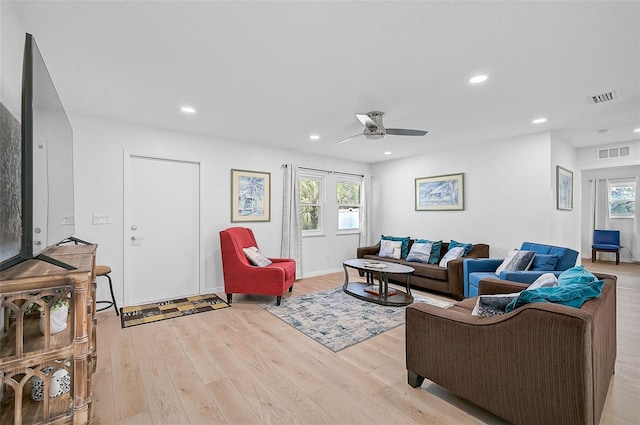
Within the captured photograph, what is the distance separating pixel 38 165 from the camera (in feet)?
4.41

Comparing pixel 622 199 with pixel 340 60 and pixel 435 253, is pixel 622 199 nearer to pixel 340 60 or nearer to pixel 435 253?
pixel 435 253

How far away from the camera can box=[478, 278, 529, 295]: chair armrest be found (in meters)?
2.51

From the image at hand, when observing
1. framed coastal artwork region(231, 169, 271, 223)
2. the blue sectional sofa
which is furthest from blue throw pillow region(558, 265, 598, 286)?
framed coastal artwork region(231, 169, 271, 223)

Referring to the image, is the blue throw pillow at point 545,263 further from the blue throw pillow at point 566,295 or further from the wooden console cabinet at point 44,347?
the wooden console cabinet at point 44,347

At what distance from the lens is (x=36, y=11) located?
5.71 feet

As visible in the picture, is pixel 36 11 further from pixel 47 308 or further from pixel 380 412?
pixel 380 412

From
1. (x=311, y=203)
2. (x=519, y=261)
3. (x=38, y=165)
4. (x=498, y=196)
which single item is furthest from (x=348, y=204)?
(x=38, y=165)

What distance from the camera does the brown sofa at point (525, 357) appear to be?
138 cm

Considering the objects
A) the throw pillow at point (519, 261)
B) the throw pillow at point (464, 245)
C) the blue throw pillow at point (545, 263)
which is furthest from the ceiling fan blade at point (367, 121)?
the throw pillow at point (464, 245)

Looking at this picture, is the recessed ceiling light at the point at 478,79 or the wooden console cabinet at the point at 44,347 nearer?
the wooden console cabinet at the point at 44,347

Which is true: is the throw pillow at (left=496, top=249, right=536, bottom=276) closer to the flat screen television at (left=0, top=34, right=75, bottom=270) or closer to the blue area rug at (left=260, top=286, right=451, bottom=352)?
the blue area rug at (left=260, top=286, right=451, bottom=352)

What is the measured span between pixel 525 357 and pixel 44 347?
2.38 meters

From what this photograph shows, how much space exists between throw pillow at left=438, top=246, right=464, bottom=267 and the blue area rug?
687mm

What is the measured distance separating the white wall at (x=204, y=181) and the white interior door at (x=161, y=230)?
0.35ft
